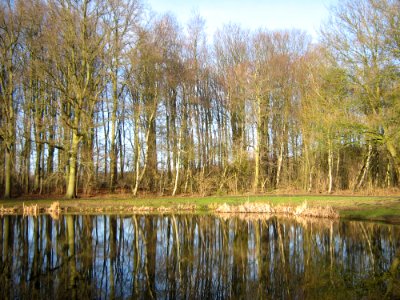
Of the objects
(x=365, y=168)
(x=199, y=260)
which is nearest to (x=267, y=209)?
(x=199, y=260)

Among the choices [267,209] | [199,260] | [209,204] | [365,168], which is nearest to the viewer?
[199,260]

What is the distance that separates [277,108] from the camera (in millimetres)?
34688

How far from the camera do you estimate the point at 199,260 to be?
10734 millimetres

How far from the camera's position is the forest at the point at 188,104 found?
79.9ft

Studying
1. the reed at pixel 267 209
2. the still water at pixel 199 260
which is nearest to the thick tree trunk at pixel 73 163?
the still water at pixel 199 260

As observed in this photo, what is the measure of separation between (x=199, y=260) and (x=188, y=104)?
80.7ft

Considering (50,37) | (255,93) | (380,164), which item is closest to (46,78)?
(50,37)

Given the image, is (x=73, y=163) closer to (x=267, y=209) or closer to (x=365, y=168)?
(x=267, y=209)

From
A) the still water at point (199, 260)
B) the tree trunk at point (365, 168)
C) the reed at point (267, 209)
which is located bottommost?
the still water at point (199, 260)

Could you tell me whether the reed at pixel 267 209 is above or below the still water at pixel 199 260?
above

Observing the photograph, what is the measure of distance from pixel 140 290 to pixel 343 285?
442cm

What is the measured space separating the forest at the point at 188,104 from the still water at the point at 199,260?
10.3m

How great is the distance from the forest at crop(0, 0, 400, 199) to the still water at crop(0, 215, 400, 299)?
1032 centimetres

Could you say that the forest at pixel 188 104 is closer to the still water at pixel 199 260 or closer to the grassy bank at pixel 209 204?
the grassy bank at pixel 209 204
